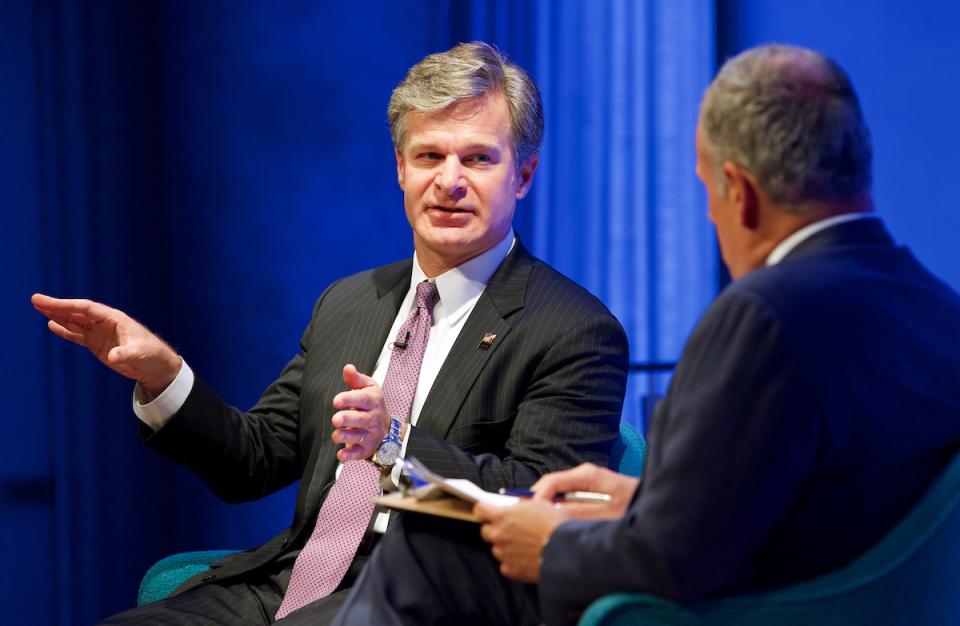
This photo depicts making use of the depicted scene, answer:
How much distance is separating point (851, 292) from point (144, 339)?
1.48m

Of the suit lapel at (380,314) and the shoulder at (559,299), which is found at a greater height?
the shoulder at (559,299)

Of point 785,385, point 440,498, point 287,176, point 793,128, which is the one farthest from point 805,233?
point 287,176

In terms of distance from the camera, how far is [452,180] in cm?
248

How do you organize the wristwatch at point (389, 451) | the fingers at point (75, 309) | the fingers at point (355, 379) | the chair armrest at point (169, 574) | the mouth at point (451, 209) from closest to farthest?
the fingers at point (355, 379) → the wristwatch at point (389, 451) → the fingers at point (75, 309) → the mouth at point (451, 209) → the chair armrest at point (169, 574)

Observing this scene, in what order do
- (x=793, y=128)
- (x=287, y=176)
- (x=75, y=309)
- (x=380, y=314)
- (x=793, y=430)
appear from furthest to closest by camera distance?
(x=287, y=176), (x=380, y=314), (x=75, y=309), (x=793, y=128), (x=793, y=430)

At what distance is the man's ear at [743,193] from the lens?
1.54m

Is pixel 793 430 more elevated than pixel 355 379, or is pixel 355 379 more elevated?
pixel 793 430

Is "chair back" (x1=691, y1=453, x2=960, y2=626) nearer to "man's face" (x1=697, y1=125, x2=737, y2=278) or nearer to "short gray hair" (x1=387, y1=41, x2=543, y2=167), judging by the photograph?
"man's face" (x1=697, y1=125, x2=737, y2=278)

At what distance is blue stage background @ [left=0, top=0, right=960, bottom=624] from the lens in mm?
3535

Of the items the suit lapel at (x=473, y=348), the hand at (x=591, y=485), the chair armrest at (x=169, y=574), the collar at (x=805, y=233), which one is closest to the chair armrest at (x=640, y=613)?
A: the hand at (x=591, y=485)

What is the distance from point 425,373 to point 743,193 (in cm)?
107

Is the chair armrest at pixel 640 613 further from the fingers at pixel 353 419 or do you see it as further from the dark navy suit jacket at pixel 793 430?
the fingers at pixel 353 419

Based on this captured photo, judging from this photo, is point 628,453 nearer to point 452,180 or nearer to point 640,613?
point 452,180

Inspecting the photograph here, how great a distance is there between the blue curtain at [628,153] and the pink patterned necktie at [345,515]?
1.61 meters
